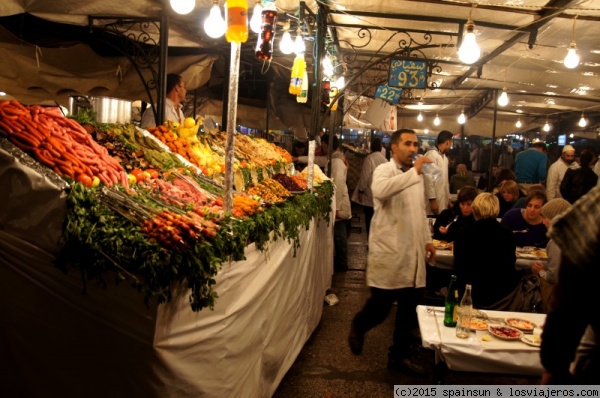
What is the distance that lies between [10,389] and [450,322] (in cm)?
305

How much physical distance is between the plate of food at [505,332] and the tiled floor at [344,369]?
1.70 ft

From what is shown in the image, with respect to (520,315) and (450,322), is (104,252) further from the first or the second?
(520,315)

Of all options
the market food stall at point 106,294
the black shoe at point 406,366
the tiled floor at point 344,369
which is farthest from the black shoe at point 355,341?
the market food stall at point 106,294

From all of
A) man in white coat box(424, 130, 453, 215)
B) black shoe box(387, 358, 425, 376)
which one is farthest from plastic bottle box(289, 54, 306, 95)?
black shoe box(387, 358, 425, 376)

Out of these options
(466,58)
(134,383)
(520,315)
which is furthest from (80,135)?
(466,58)

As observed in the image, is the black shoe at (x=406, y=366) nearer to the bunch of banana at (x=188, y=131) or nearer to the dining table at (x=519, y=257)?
the dining table at (x=519, y=257)

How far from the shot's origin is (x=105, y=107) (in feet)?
48.4

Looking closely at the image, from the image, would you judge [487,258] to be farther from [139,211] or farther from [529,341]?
[139,211]

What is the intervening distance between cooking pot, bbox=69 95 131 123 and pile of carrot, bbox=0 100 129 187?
33.3 ft

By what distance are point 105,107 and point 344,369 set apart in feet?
37.0

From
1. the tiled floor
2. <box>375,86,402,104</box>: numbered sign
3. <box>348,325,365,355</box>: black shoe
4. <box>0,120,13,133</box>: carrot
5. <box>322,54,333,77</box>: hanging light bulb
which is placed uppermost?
<box>322,54,333,77</box>: hanging light bulb

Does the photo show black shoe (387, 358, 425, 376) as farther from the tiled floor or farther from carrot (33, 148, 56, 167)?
carrot (33, 148, 56, 167)

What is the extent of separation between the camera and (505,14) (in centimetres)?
778

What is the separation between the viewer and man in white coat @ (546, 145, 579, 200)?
41.9 ft
